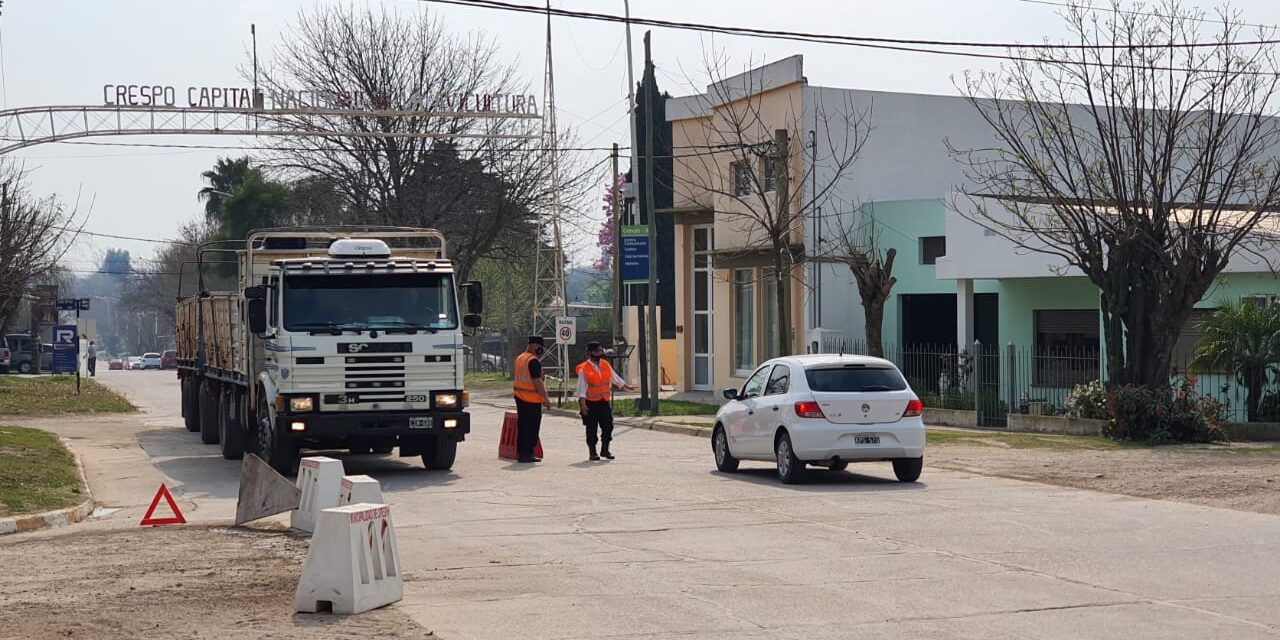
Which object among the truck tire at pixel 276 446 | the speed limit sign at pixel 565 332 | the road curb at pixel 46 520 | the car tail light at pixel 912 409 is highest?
the speed limit sign at pixel 565 332

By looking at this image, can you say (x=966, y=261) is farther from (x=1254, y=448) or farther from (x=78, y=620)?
(x=78, y=620)

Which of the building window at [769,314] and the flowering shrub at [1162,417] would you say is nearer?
the flowering shrub at [1162,417]

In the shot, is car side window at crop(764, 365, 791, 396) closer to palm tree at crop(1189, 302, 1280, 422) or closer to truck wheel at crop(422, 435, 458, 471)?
truck wheel at crop(422, 435, 458, 471)

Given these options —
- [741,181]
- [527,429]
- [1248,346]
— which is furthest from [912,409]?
[741,181]

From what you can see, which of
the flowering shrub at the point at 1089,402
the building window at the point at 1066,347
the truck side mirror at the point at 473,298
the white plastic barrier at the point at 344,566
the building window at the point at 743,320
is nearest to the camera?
the white plastic barrier at the point at 344,566

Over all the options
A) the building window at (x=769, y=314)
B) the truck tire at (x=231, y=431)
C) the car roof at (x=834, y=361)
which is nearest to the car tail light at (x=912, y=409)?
the car roof at (x=834, y=361)

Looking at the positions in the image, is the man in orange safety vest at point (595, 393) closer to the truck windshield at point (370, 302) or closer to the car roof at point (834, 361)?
the truck windshield at point (370, 302)

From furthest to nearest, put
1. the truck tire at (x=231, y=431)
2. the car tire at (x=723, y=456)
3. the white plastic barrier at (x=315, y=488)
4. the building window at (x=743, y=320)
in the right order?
the building window at (x=743, y=320), the truck tire at (x=231, y=431), the car tire at (x=723, y=456), the white plastic barrier at (x=315, y=488)

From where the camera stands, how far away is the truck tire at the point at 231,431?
23016 millimetres

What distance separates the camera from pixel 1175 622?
29.7 feet

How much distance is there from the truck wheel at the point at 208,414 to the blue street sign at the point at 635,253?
11298 mm

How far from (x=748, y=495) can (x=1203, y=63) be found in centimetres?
1385

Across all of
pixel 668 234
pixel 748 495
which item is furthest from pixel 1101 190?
pixel 668 234

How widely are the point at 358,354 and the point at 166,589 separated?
8.64 metres
